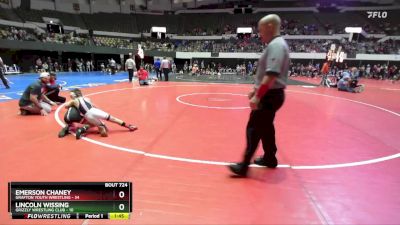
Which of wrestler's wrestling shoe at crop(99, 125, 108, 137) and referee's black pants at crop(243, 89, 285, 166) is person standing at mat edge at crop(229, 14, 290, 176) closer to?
referee's black pants at crop(243, 89, 285, 166)

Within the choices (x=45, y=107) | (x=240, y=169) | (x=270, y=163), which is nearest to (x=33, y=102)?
(x=45, y=107)

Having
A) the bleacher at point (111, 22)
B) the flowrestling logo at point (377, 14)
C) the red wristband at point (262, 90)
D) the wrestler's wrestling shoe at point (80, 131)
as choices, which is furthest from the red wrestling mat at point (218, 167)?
the flowrestling logo at point (377, 14)

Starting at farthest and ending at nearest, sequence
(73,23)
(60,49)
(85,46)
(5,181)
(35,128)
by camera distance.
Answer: (73,23) → (85,46) → (60,49) → (35,128) → (5,181)

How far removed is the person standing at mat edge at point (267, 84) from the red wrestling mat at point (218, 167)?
0.59 meters

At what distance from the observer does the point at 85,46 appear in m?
30.8

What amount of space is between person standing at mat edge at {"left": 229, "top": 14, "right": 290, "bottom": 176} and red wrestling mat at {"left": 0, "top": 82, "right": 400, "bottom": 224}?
23.1 inches

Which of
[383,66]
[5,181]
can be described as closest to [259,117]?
[5,181]

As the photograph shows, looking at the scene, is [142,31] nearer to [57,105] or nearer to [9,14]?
[9,14]

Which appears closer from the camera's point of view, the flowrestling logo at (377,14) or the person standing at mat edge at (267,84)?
the person standing at mat edge at (267,84)

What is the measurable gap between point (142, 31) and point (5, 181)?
42365 millimetres
